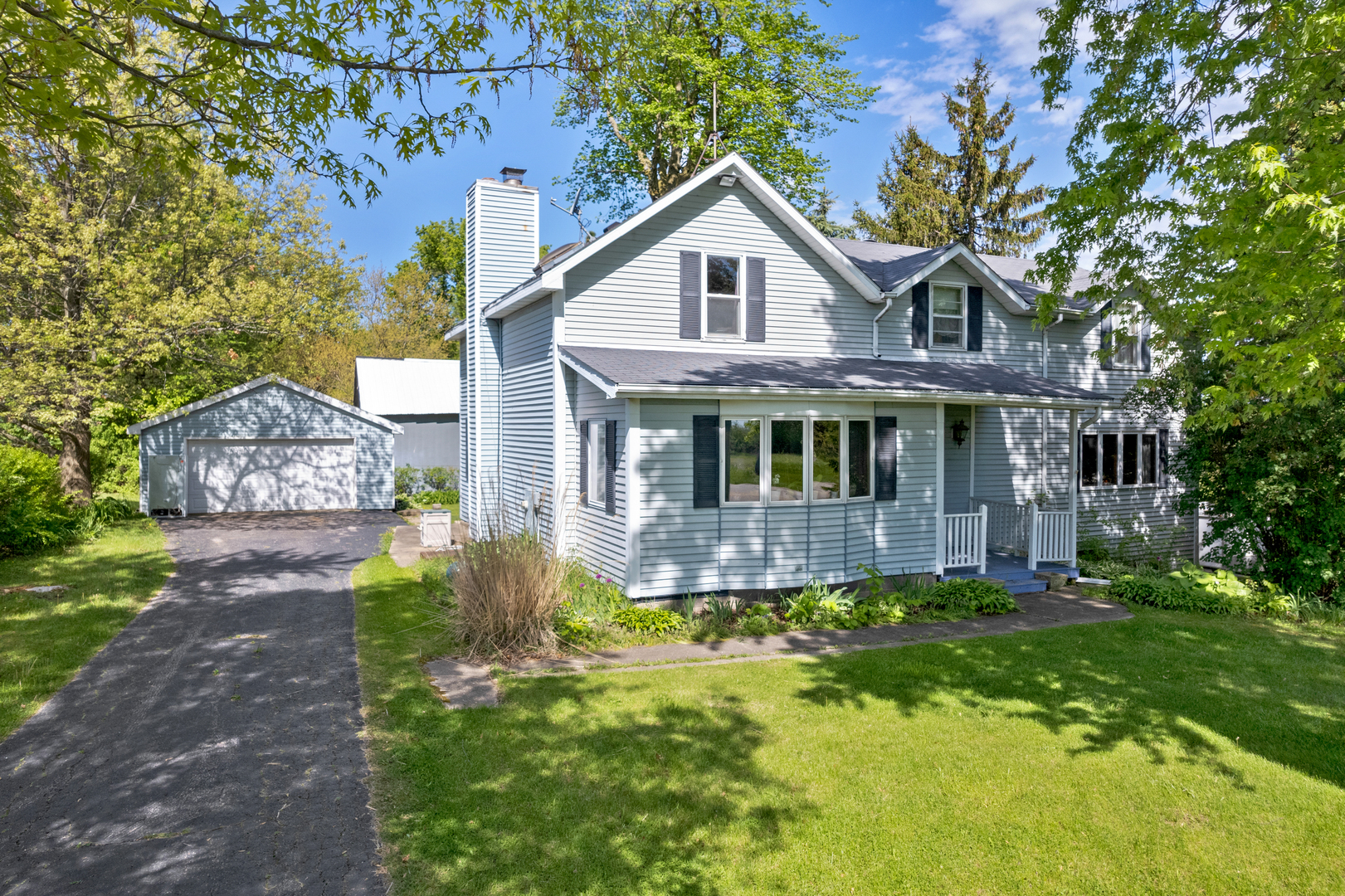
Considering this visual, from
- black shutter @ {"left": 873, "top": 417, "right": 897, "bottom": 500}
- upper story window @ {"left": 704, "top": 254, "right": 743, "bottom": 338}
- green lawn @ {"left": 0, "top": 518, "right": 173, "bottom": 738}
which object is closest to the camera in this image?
green lawn @ {"left": 0, "top": 518, "right": 173, "bottom": 738}

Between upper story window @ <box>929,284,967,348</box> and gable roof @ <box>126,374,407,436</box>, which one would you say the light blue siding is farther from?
upper story window @ <box>929,284,967,348</box>

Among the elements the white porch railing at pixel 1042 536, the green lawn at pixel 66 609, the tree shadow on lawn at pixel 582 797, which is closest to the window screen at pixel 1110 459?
the white porch railing at pixel 1042 536

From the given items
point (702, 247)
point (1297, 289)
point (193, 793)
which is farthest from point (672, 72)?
point (193, 793)

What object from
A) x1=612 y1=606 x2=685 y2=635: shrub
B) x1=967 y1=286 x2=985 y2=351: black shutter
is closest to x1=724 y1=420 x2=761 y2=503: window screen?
x1=612 y1=606 x2=685 y2=635: shrub

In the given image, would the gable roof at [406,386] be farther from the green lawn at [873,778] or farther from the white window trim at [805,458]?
the green lawn at [873,778]

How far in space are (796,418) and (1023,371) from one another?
6833 mm

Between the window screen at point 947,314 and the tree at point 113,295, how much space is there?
49.2 feet

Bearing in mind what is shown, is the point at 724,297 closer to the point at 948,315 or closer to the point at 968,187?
the point at 948,315

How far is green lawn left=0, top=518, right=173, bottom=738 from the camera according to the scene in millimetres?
7852

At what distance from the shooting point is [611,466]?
11461mm

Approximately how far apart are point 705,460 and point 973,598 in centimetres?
457

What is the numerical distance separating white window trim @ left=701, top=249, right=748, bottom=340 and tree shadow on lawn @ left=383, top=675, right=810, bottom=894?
23.2 feet

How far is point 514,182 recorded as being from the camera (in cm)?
1595

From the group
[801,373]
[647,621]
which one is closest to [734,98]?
[801,373]
